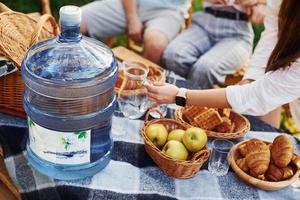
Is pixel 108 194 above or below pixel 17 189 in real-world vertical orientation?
above

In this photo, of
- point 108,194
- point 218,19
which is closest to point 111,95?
point 108,194

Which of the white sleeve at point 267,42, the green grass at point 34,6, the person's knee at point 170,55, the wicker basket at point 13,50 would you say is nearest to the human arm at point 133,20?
the person's knee at point 170,55

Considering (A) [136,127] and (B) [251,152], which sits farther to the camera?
(A) [136,127]

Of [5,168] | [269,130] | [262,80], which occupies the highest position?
[262,80]

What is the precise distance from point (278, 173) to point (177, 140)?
0.33m

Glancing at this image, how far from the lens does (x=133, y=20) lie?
2652 millimetres

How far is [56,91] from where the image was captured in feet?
4.40

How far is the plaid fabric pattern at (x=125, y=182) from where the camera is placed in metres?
1.38

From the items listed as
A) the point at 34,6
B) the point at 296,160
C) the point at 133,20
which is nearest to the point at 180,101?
the point at 296,160

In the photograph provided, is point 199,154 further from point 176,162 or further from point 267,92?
point 267,92

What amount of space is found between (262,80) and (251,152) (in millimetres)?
263

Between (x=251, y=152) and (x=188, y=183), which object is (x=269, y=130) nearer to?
(x=251, y=152)

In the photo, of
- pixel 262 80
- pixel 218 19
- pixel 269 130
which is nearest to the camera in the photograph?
pixel 262 80

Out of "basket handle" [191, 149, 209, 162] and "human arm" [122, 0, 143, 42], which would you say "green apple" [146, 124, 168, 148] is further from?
"human arm" [122, 0, 143, 42]
